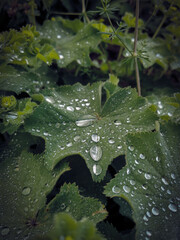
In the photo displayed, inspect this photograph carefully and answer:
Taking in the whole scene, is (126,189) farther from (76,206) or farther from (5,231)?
(5,231)

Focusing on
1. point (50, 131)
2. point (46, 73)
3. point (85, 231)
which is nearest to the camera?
point (85, 231)

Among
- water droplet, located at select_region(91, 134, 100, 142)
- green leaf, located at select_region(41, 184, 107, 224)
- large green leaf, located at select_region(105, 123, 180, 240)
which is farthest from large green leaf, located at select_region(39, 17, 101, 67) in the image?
green leaf, located at select_region(41, 184, 107, 224)

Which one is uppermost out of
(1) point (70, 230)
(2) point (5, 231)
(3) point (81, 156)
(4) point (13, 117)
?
(1) point (70, 230)

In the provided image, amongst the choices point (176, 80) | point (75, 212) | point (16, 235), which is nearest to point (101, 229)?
point (75, 212)

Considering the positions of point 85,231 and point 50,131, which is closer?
point 85,231

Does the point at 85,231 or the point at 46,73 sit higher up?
the point at 85,231

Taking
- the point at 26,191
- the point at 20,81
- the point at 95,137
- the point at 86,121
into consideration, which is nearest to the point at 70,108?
the point at 86,121

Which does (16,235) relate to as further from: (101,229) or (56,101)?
(56,101)
